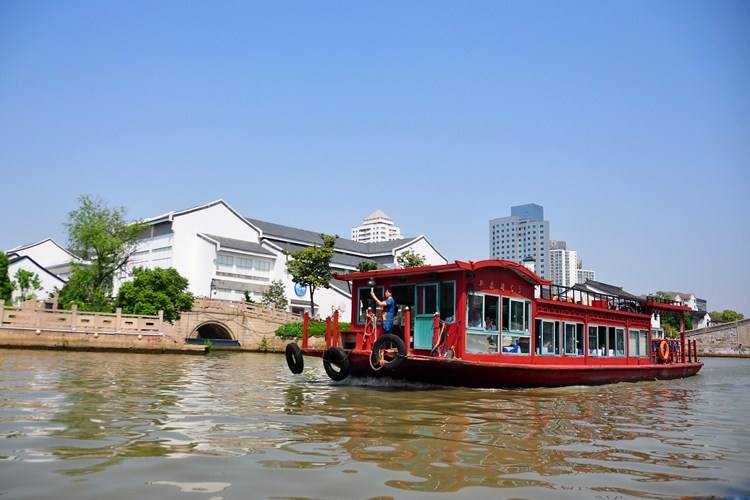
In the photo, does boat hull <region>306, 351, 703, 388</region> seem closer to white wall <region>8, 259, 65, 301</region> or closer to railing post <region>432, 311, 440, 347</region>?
railing post <region>432, 311, 440, 347</region>

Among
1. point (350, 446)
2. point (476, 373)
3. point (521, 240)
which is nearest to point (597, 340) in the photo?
point (476, 373)

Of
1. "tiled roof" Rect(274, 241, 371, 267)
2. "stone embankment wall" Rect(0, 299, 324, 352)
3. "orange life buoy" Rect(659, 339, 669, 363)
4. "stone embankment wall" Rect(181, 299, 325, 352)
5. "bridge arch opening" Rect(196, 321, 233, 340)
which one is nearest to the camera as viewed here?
"orange life buoy" Rect(659, 339, 669, 363)

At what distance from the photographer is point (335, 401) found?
891cm

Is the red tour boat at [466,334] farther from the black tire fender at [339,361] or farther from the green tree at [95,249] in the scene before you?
the green tree at [95,249]

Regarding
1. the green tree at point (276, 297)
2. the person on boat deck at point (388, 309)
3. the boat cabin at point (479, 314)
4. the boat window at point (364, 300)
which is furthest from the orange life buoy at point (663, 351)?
the green tree at point (276, 297)

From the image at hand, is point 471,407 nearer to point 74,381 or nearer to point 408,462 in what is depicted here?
point 408,462

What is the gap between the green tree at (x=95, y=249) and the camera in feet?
108

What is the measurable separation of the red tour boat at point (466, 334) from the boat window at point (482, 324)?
0.02 m

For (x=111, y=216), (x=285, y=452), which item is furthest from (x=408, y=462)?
(x=111, y=216)

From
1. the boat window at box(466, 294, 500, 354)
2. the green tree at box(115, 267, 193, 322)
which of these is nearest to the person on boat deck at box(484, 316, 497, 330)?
the boat window at box(466, 294, 500, 354)

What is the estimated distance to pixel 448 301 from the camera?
11773 mm

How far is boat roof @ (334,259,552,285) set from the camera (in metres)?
11.3

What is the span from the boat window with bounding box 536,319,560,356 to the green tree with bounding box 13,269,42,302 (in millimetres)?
32142

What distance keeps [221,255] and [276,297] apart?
14.2 ft
